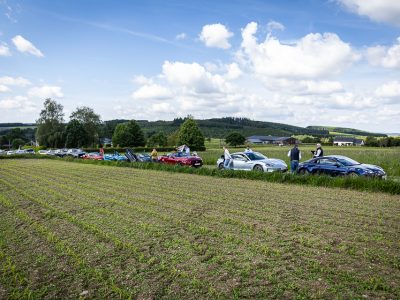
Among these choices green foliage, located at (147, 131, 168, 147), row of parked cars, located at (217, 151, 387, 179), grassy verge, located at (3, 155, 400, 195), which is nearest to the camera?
grassy verge, located at (3, 155, 400, 195)

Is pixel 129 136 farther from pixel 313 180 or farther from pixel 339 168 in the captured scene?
pixel 313 180

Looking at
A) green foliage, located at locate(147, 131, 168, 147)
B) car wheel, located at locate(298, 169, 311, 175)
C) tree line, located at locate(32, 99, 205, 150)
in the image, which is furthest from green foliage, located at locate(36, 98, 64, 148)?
car wheel, located at locate(298, 169, 311, 175)

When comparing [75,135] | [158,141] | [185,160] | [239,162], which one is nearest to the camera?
[239,162]

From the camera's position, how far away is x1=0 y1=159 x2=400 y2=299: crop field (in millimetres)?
5484

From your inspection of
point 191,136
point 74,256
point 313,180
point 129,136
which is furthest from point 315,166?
point 129,136

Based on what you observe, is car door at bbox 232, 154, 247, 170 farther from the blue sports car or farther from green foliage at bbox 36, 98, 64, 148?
green foliage at bbox 36, 98, 64, 148

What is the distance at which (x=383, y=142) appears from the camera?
77.4 m

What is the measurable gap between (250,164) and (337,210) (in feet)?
36.0

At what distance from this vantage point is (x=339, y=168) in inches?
707

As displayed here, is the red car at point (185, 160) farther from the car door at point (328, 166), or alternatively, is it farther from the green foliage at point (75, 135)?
the green foliage at point (75, 135)

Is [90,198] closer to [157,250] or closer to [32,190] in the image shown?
[32,190]

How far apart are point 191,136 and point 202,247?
68.3 m

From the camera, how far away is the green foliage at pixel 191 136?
247 ft

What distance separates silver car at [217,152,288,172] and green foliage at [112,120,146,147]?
2708 inches
